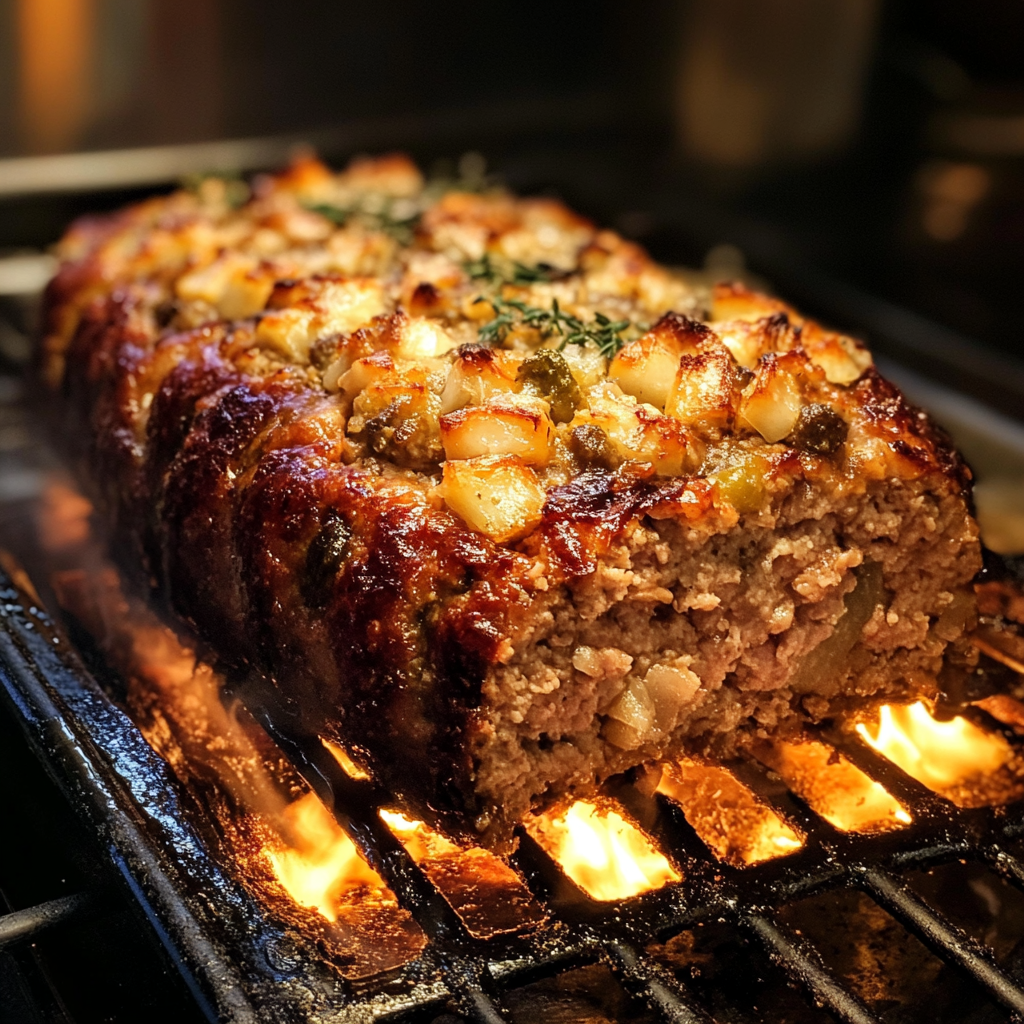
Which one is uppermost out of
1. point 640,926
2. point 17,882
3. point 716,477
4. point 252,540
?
point 716,477

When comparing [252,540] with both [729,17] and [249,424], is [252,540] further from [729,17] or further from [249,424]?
[729,17]

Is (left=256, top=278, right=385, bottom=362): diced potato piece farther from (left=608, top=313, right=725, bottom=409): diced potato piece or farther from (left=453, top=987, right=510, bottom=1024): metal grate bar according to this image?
(left=453, top=987, right=510, bottom=1024): metal grate bar

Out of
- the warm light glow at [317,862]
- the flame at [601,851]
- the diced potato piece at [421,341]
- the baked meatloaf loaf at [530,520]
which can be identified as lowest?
the warm light glow at [317,862]

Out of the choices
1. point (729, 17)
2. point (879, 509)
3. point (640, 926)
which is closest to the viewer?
point (640, 926)

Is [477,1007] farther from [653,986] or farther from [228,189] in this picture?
[228,189]

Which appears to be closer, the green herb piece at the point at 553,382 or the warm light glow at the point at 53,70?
the green herb piece at the point at 553,382

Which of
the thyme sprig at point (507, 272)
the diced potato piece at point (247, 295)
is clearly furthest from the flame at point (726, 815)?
the diced potato piece at point (247, 295)

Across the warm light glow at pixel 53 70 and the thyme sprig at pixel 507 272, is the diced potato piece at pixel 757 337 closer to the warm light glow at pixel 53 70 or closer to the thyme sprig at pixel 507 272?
the thyme sprig at pixel 507 272

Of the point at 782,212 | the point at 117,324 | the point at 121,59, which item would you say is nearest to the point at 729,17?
the point at 782,212
